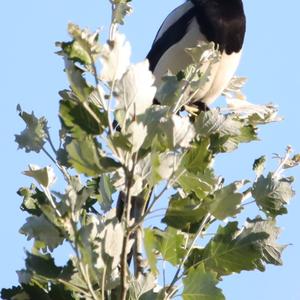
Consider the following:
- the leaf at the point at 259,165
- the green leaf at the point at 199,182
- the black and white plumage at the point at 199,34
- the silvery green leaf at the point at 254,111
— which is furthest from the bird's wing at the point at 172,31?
the green leaf at the point at 199,182

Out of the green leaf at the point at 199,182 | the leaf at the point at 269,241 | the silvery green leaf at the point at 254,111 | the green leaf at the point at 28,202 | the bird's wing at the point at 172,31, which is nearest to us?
the green leaf at the point at 199,182

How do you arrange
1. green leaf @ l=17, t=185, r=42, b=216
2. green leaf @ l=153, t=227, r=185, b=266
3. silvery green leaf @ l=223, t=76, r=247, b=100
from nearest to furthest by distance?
green leaf @ l=153, t=227, r=185, b=266 < green leaf @ l=17, t=185, r=42, b=216 < silvery green leaf @ l=223, t=76, r=247, b=100

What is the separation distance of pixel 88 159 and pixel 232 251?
62cm

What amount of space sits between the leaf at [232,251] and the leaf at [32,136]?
54 centimetres

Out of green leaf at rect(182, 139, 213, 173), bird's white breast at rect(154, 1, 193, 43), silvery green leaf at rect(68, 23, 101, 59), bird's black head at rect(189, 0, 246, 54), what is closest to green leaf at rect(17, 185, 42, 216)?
green leaf at rect(182, 139, 213, 173)

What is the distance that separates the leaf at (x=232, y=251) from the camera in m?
2.73

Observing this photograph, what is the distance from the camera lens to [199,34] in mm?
5199

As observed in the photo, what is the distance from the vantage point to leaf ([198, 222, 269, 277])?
2.73m

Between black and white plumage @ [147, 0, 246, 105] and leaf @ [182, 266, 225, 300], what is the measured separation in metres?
2.43

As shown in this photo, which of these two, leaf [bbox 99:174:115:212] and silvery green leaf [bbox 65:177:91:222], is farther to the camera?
leaf [bbox 99:174:115:212]

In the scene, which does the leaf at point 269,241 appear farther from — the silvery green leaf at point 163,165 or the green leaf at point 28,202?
the green leaf at point 28,202

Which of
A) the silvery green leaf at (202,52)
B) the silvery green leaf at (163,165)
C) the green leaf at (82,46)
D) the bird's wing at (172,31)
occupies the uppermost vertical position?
the bird's wing at (172,31)

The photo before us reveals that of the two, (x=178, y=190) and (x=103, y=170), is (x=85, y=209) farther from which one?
(x=103, y=170)

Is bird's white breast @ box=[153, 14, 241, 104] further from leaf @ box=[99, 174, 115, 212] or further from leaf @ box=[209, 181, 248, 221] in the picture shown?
leaf @ box=[209, 181, 248, 221]
